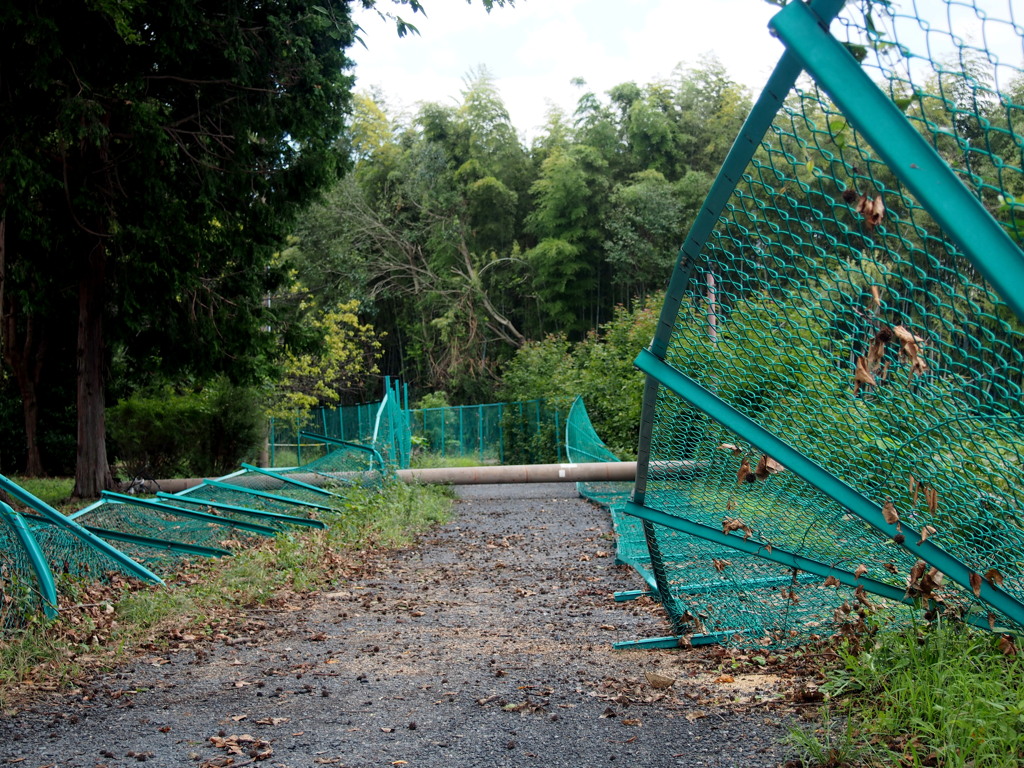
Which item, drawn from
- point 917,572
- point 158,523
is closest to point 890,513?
A: point 917,572

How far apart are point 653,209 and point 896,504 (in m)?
26.3

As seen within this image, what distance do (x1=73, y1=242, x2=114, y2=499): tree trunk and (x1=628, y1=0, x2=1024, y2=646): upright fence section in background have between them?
435 inches

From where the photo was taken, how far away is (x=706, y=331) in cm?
348

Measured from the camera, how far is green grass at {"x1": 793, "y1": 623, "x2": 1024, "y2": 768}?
275 cm

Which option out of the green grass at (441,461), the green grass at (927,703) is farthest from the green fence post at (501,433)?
the green grass at (927,703)

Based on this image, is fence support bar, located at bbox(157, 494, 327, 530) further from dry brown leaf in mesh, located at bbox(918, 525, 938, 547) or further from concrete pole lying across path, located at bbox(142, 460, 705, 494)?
dry brown leaf in mesh, located at bbox(918, 525, 938, 547)

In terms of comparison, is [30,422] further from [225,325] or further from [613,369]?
[613,369]

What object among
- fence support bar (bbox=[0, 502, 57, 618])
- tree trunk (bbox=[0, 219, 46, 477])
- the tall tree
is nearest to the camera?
fence support bar (bbox=[0, 502, 57, 618])

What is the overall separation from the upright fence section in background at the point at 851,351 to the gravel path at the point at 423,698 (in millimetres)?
656

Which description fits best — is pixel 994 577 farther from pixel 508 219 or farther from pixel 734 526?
pixel 508 219

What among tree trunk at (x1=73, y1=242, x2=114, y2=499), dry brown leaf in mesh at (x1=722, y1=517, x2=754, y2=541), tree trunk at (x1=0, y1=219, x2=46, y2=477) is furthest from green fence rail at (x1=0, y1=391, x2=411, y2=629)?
tree trunk at (x1=0, y1=219, x2=46, y2=477)

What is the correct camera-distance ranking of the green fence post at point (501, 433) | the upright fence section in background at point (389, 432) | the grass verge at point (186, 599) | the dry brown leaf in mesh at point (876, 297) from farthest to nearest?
1. the green fence post at point (501, 433)
2. the upright fence section in background at point (389, 432)
3. the grass verge at point (186, 599)
4. the dry brown leaf in mesh at point (876, 297)

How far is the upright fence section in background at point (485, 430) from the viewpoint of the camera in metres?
23.2

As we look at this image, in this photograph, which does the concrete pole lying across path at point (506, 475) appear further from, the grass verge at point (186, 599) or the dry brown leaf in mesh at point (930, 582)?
the dry brown leaf in mesh at point (930, 582)
